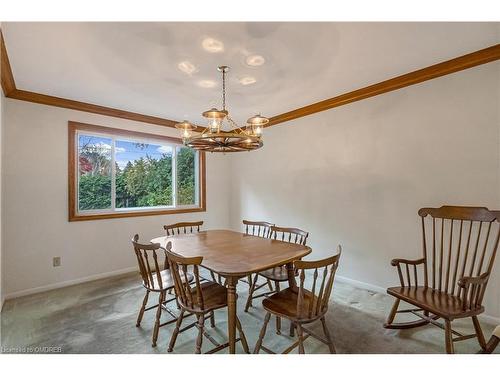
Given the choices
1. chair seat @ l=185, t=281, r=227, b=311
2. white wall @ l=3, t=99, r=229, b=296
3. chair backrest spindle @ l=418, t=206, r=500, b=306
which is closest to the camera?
chair seat @ l=185, t=281, r=227, b=311

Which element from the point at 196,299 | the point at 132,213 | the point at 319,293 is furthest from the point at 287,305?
the point at 132,213

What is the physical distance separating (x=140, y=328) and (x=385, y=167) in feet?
10.0

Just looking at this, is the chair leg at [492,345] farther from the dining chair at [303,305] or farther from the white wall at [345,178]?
the dining chair at [303,305]

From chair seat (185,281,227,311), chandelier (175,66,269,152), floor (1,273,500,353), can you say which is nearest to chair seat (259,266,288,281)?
floor (1,273,500,353)

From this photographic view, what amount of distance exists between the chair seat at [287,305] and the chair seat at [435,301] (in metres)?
0.77

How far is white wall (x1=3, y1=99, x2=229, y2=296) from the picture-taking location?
9.20ft

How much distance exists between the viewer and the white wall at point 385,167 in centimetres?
222

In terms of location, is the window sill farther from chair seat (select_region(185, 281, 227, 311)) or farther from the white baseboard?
the white baseboard

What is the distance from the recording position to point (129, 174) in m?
3.81

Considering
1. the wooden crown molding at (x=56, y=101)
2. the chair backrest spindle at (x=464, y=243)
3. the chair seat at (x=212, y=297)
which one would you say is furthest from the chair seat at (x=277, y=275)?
the wooden crown molding at (x=56, y=101)

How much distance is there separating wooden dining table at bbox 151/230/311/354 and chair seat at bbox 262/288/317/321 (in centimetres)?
16

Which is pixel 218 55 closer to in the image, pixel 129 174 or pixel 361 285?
pixel 129 174

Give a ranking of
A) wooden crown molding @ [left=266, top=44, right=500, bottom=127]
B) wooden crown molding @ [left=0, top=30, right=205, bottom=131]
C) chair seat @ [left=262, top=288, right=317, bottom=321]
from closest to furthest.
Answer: chair seat @ [left=262, top=288, right=317, bottom=321] → wooden crown molding @ [left=266, top=44, right=500, bottom=127] → wooden crown molding @ [left=0, top=30, right=205, bottom=131]

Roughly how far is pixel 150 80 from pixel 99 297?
8.31ft
